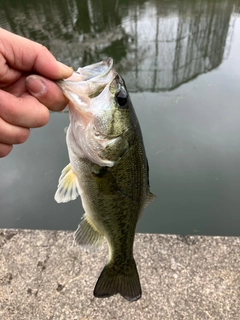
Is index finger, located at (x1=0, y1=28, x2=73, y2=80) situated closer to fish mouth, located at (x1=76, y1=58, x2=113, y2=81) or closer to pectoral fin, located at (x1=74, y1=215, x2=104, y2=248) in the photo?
fish mouth, located at (x1=76, y1=58, x2=113, y2=81)

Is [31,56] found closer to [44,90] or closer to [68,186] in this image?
[44,90]

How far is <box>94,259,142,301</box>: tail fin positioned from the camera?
168 cm

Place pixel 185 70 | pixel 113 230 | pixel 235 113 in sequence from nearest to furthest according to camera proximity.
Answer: pixel 113 230 < pixel 235 113 < pixel 185 70

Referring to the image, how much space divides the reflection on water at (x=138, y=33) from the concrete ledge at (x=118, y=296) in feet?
13.3

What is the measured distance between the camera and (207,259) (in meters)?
2.31

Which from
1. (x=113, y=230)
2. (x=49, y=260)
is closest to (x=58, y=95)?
(x=113, y=230)

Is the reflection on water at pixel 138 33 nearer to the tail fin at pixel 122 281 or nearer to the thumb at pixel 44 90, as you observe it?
the tail fin at pixel 122 281

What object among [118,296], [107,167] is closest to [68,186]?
[107,167]

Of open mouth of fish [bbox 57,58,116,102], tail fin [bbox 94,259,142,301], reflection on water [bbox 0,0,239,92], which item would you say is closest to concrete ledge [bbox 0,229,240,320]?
tail fin [bbox 94,259,142,301]

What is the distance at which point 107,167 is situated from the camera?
4.60 ft

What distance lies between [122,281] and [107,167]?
0.72 m

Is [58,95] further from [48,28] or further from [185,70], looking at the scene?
[48,28]

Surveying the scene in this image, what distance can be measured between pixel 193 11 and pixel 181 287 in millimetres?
9490

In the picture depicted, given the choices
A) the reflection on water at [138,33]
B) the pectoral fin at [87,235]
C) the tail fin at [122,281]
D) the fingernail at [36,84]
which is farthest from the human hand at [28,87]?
the reflection on water at [138,33]
